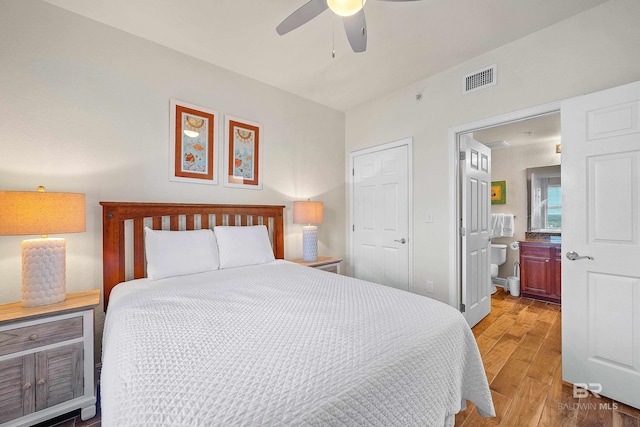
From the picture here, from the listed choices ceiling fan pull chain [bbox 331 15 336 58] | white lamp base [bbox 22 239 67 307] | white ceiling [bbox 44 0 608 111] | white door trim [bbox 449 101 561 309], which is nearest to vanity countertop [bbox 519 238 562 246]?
white door trim [bbox 449 101 561 309]

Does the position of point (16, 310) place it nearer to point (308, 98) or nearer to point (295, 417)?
point (295, 417)

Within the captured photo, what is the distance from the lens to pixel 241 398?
72 centimetres

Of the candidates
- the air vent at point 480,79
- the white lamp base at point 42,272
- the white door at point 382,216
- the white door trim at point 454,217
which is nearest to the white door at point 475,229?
the white door trim at point 454,217

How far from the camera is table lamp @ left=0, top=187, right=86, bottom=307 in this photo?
4.95ft

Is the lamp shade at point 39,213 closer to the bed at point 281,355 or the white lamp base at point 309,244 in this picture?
the bed at point 281,355

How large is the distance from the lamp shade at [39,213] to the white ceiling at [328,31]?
1.44 metres

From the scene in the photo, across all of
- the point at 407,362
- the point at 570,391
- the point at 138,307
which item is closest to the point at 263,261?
the point at 138,307

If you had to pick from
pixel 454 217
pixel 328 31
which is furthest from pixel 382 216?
pixel 328 31

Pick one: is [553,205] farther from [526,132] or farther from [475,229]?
[475,229]

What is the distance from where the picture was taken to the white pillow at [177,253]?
2.02 meters

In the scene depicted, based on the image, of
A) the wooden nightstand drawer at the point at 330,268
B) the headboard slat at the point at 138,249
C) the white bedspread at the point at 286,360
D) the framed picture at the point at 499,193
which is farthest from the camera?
the framed picture at the point at 499,193

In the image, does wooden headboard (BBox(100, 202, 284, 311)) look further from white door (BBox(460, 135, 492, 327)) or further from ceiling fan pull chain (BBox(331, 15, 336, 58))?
white door (BBox(460, 135, 492, 327))

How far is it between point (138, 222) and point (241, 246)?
84cm

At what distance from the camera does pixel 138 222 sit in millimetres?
2209
